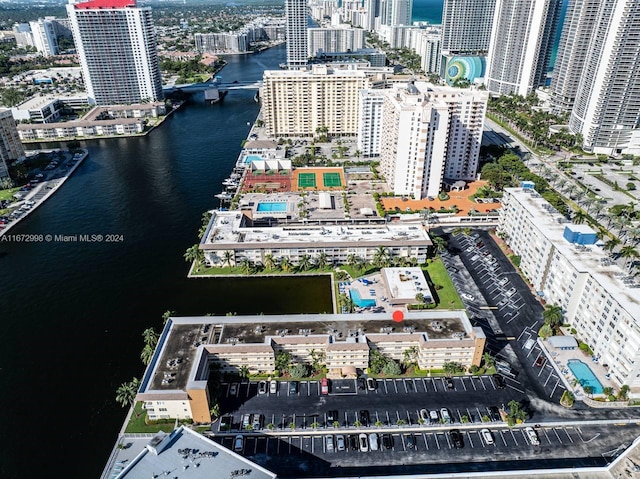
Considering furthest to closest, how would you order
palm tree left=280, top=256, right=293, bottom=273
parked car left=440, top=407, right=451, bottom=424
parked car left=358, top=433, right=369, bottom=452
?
palm tree left=280, top=256, right=293, bottom=273 → parked car left=440, top=407, right=451, bottom=424 → parked car left=358, top=433, right=369, bottom=452

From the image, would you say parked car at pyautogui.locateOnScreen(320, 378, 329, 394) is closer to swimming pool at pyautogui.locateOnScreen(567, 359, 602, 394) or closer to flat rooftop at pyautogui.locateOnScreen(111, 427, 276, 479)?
flat rooftop at pyautogui.locateOnScreen(111, 427, 276, 479)

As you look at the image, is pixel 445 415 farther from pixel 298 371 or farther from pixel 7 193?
pixel 7 193

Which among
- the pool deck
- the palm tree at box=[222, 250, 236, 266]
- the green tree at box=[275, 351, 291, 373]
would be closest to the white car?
the pool deck

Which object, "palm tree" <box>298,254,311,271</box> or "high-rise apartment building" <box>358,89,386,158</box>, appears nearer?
"palm tree" <box>298,254,311,271</box>

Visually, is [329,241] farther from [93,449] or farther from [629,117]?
[629,117]

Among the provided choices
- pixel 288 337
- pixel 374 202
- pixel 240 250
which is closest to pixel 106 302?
pixel 240 250

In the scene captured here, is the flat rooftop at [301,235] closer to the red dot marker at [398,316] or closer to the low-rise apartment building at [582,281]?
the low-rise apartment building at [582,281]

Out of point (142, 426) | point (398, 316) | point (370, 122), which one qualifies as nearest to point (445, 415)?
point (398, 316)
